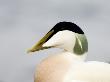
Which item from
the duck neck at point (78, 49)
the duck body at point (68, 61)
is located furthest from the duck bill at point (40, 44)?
the duck neck at point (78, 49)

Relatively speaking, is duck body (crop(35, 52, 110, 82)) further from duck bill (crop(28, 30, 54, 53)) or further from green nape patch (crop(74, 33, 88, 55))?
duck bill (crop(28, 30, 54, 53))

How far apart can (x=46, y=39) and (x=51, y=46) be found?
128 mm

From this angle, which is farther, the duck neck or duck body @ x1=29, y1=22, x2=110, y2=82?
the duck neck

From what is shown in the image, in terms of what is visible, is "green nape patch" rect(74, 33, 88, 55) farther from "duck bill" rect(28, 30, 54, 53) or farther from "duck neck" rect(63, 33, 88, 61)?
"duck bill" rect(28, 30, 54, 53)

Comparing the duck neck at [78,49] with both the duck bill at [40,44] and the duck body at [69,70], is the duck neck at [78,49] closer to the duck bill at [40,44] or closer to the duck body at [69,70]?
the duck body at [69,70]

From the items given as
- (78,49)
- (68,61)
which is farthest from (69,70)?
(78,49)

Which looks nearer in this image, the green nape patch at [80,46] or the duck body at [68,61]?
the duck body at [68,61]

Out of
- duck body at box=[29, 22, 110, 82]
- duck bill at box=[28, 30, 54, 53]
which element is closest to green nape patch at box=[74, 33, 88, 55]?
duck body at box=[29, 22, 110, 82]

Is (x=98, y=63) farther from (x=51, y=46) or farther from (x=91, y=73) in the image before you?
(x=51, y=46)

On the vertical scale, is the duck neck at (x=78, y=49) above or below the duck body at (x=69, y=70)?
above

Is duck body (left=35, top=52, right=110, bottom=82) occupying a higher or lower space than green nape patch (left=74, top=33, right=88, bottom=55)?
lower

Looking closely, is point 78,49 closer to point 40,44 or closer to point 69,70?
point 69,70

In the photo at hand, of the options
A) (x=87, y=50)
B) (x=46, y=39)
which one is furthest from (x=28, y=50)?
(x=87, y=50)

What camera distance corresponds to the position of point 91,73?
287 inches
